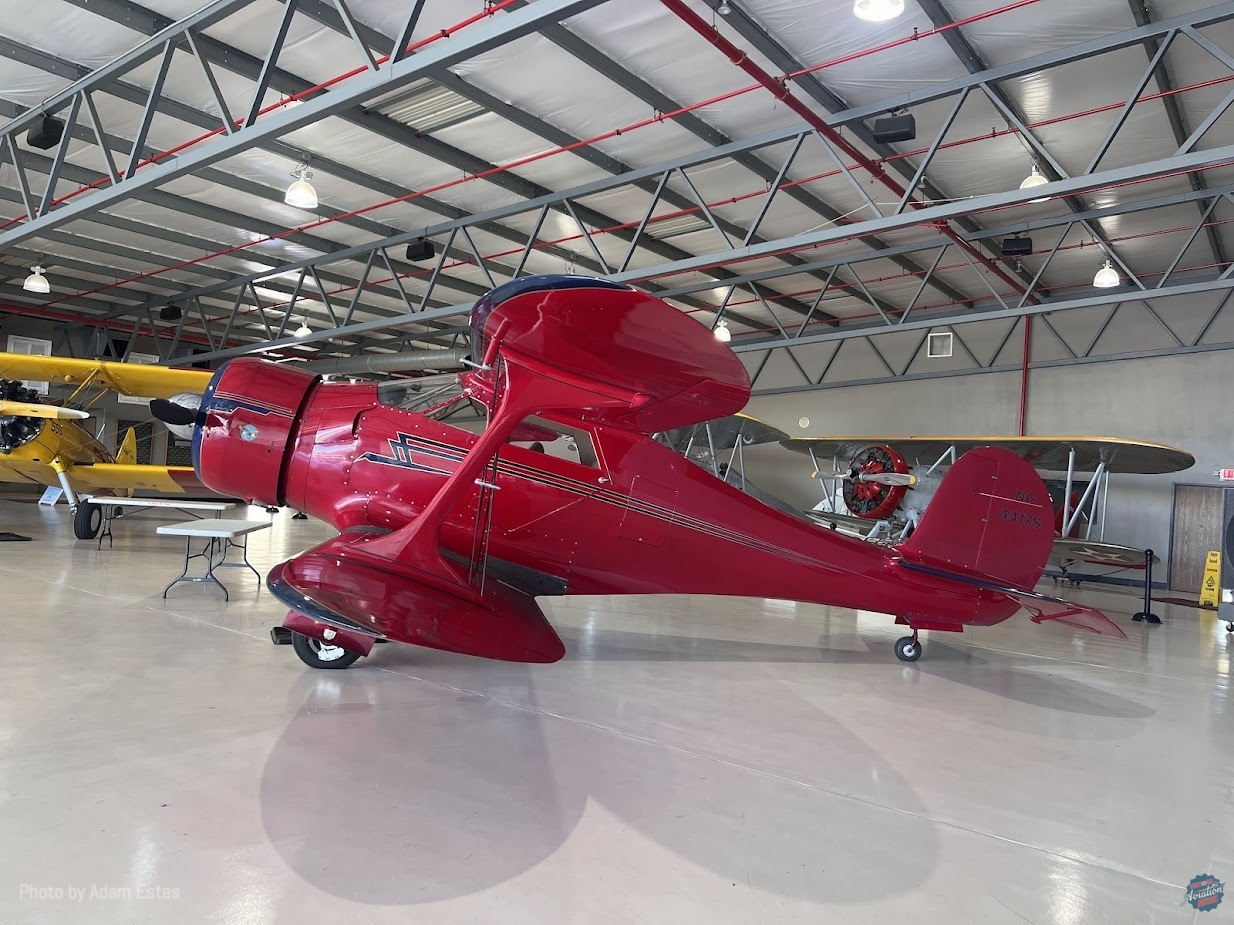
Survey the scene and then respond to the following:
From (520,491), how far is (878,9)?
397 cm

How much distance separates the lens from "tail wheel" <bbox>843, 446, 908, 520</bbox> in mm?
12523

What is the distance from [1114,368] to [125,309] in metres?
23.0

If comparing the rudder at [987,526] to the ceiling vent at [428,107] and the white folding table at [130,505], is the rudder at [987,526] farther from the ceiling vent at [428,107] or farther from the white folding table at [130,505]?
the white folding table at [130,505]

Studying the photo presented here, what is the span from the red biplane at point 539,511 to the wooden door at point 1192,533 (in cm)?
1102

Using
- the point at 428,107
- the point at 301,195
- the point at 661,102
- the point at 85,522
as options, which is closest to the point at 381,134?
the point at 428,107

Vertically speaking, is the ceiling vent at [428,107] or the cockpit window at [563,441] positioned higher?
the ceiling vent at [428,107]

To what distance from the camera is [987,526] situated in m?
5.82

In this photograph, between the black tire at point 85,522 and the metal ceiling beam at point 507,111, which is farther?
the black tire at point 85,522

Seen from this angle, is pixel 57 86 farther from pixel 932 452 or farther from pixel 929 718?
pixel 932 452

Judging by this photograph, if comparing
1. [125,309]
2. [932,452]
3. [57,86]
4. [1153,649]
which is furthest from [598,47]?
[125,309]

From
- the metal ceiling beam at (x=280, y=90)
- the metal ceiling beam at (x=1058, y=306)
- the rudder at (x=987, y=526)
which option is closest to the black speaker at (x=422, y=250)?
the metal ceiling beam at (x=280, y=90)

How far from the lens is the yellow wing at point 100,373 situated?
33.6ft

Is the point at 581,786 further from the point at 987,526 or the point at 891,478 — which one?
the point at 891,478

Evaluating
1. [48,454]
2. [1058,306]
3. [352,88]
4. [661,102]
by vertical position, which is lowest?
[48,454]
